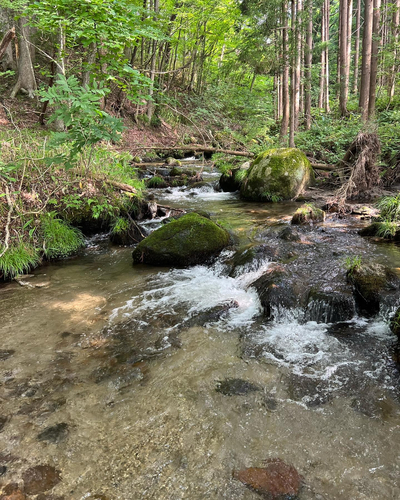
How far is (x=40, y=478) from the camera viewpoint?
209cm

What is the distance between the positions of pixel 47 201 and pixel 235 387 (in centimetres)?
485

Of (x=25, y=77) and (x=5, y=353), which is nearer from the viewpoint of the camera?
(x=5, y=353)

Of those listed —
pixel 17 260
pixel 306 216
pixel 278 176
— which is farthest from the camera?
pixel 278 176

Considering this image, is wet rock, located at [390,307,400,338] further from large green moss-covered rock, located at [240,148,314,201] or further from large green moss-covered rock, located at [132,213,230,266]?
large green moss-covered rock, located at [240,148,314,201]

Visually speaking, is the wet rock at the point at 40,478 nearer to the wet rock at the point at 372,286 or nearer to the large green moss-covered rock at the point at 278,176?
the wet rock at the point at 372,286

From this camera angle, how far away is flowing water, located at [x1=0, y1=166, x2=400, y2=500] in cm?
216

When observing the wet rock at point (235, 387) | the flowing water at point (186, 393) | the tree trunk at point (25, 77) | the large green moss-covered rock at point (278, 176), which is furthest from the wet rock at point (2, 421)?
the tree trunk at point (25, 77)

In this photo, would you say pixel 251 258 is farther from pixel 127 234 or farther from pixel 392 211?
pixel 392 211

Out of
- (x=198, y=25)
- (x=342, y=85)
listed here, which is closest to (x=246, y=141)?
(x=342, y=85)

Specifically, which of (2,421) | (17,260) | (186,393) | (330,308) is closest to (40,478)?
(2,421)

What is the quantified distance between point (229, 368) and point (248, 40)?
1305cm

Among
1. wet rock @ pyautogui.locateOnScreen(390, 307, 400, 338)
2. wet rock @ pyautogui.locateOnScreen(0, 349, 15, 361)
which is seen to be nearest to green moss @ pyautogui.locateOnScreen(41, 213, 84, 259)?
wet rock @ pyautogui.locateOnScreen(0, 349, 15, 361)

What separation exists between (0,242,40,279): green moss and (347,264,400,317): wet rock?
17.9 feet

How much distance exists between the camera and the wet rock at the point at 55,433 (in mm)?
2391
